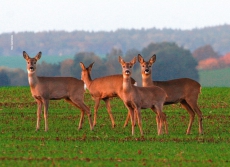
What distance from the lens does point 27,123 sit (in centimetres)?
2384

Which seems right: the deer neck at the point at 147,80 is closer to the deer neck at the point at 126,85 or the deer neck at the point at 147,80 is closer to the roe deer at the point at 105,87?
the roe deer at the point at 105,87

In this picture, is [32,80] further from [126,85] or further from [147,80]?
[147,80]

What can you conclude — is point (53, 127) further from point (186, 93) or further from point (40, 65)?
point (40, 65)

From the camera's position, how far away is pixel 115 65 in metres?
61.3

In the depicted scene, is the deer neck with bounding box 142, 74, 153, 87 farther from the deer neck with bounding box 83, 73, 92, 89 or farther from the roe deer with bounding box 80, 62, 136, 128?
the deer neck with bounding box 83, 73, 92, 89

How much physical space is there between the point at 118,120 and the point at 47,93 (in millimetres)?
4613

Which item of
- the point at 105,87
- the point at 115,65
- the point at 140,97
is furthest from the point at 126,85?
Answer: the point at 115,65

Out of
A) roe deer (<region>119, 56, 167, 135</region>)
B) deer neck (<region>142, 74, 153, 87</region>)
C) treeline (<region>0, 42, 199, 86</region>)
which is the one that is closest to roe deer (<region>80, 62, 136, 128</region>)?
deer neck (<region>142, 74, 153, 87</region>)

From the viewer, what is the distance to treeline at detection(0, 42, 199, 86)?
56969mm

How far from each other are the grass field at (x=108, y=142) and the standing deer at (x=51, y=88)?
2.80ft

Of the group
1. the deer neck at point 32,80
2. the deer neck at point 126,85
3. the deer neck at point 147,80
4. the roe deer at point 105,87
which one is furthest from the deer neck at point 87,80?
the deer neck at point 126,85

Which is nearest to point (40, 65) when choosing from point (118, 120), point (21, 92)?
point (21, 92)

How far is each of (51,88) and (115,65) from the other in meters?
39.9

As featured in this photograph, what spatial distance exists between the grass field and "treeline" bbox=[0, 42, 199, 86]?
93.7 ft
